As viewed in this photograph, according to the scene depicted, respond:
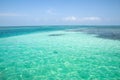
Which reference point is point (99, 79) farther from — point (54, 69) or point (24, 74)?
point (24, 74)

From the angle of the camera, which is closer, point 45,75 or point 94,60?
point 45,75

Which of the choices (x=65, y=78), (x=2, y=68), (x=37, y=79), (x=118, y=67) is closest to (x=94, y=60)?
(x=118, y=67)

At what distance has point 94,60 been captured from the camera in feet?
34.4

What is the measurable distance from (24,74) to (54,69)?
1.86 metres

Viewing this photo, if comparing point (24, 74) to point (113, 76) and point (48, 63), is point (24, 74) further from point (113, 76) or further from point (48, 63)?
point (113, 76)

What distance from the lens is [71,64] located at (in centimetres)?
967

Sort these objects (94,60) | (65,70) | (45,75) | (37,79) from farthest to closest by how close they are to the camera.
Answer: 1. (94,60)
2. (65,70)
3. (45,75)
4. (37,79)

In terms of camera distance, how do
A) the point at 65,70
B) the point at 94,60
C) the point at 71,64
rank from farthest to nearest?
the point at 94,60
the point at 71,64
the point at 65,70

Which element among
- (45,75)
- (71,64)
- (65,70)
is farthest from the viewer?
(71,64)

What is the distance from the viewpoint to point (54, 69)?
8.71m

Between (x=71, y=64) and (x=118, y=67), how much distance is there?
9.97ft

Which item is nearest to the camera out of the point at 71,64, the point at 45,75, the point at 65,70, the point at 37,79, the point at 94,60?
the point at 37,79

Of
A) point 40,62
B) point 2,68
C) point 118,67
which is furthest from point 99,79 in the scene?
point 2,68

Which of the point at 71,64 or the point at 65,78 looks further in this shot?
the point at 71,64
